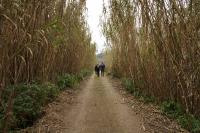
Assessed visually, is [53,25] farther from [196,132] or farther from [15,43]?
[196,132]

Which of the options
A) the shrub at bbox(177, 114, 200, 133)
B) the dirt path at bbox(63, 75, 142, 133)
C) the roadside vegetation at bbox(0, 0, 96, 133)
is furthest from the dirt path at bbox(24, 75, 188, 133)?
the roadside vegetation at bbox(0, 0, 96, 133)

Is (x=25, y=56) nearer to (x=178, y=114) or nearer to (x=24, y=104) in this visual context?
(x=24, y=104)

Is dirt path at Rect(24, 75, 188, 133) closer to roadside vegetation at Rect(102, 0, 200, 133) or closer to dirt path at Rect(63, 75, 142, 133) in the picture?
dirt path at Rect(63, 75, 142, 133)

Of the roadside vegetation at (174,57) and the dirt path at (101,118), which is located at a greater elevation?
the roadside vegetation at (174,57)

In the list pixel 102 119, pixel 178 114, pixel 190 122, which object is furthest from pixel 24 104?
pixel 178 114

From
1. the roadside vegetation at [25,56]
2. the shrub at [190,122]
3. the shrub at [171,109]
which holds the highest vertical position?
the roadside vegetation at [25,56]

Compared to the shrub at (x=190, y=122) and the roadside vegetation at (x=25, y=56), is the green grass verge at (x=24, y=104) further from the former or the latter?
the shrub at (x=190, y=122)

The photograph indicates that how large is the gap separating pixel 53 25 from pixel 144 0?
8.80 feet

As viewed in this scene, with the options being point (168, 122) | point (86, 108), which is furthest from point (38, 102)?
point (168, 122)

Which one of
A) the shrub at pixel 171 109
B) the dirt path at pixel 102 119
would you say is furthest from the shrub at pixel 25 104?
the shrub at pixel 171 109

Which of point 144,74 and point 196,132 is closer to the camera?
point 196,132

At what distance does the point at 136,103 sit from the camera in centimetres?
920

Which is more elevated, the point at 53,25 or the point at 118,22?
the point at 118,22

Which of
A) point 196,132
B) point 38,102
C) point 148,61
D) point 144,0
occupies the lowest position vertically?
point 196,132
